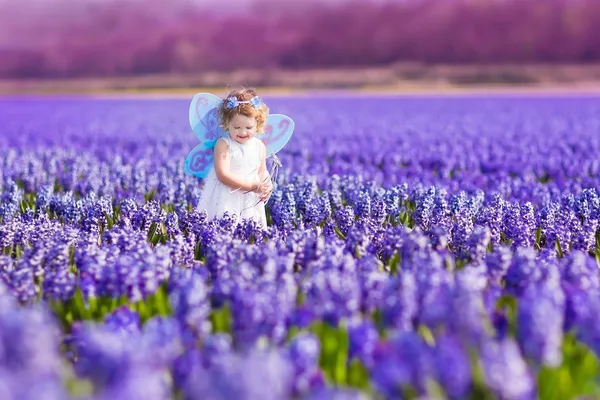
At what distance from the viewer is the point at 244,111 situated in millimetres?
6469

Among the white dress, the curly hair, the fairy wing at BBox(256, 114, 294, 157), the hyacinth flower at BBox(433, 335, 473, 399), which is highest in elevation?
the curly hair

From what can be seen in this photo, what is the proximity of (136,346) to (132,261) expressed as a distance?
1.57 metres

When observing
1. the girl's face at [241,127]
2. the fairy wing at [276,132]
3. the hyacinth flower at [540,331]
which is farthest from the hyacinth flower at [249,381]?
the fairy wing at [276,132]

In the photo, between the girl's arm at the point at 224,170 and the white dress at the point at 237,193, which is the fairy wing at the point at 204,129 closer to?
the white dress at the point at 237,193

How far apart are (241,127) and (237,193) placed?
2.06 ft

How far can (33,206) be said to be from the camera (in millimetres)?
7504

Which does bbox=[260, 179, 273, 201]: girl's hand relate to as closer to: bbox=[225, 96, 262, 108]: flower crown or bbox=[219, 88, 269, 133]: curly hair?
bbox=[219, 88, 269, 133]: curly hair

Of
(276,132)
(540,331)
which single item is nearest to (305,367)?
(540,331)

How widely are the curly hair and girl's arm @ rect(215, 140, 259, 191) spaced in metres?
0.24

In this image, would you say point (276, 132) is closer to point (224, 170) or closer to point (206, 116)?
point (206, 116)

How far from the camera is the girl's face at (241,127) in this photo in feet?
21.4

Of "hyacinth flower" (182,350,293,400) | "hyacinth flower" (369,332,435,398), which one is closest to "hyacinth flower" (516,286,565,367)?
"hyacinth flower" (369,332,435,398)

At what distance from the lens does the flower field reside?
262cm

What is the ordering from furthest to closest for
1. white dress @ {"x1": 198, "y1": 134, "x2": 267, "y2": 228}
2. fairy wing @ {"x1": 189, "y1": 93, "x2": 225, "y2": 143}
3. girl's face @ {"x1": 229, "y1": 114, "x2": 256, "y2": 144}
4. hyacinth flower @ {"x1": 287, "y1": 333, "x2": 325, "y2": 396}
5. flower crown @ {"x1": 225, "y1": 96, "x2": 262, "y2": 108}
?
fairy wing @ {"x1": 189, "y1": 93, "x2": 225, "y2": 143}
white dress @ {"x1": 198, "y1": 134, "x2": 267, "y2": 228}
girl's face @ {"x1": 229, "y1": 114, "x2": 256, "y2": 144}
flower crown @ {"x1": 225, "y1": 96, "x2": 262, "y2": 108}
hyacinth flower @ {"x1": 287, "y1": 333, "x2": 325, "y2": 396}
